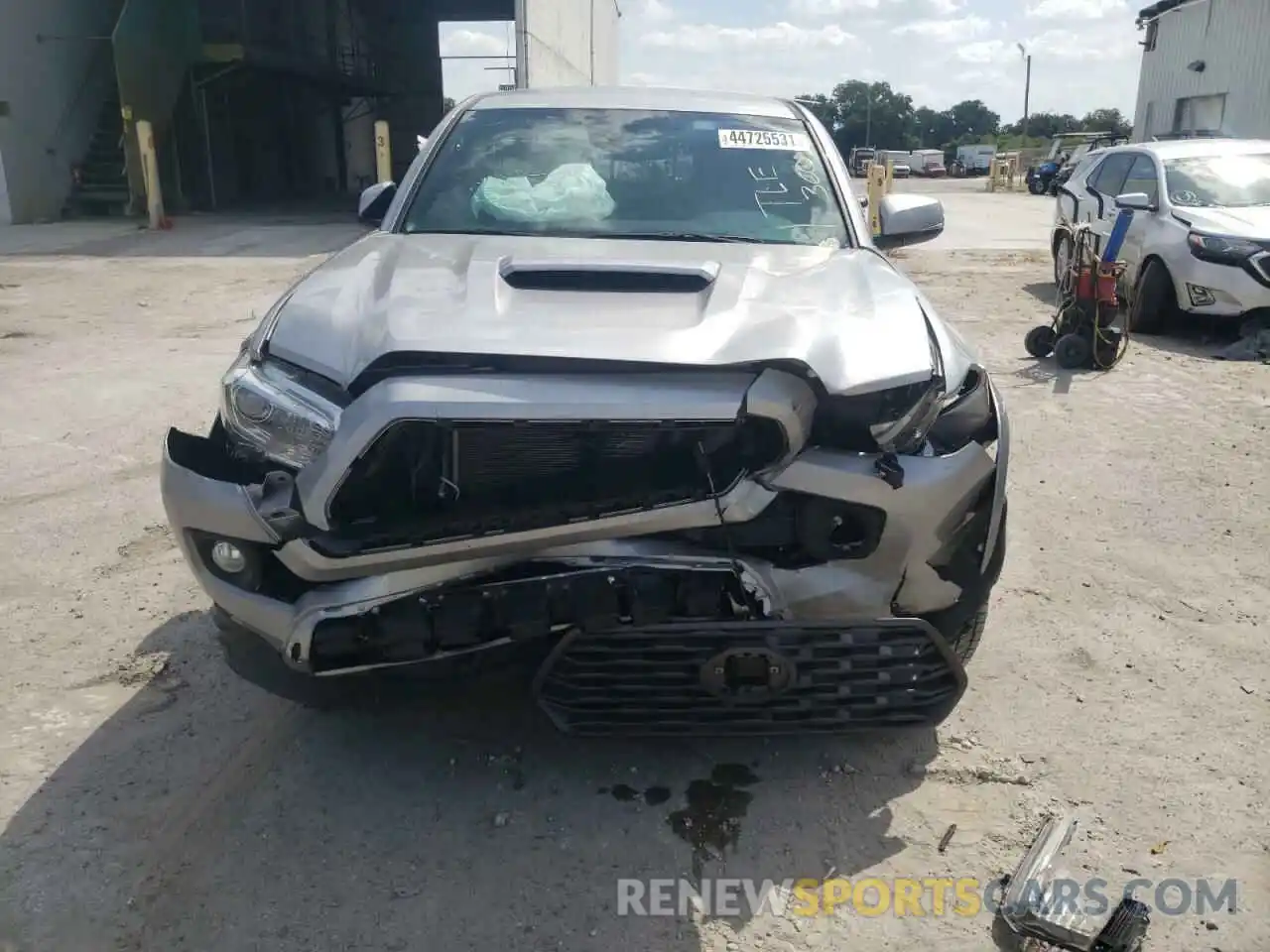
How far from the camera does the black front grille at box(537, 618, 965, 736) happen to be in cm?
231

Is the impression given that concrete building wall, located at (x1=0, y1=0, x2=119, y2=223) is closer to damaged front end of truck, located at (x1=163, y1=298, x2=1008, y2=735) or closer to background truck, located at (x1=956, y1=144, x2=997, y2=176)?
damaged front end of truck, located at (x1=163, y1=298, x2=1008, y2=735)

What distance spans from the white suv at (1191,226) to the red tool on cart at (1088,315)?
899 millimetres

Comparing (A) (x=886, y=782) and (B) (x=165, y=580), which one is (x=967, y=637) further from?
(B) (x=165, y=580)

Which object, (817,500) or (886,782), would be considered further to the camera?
(886,782)

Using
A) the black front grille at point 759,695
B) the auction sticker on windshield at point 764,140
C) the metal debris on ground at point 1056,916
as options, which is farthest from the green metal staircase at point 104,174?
the metal debris on ground at point 1056,916

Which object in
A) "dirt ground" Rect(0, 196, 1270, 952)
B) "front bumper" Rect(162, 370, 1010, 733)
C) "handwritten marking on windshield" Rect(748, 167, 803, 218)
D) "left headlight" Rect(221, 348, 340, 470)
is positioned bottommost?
"dirt ground" Rect(0, 196, 1270, 952)

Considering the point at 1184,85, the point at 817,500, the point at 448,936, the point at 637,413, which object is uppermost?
the point at 1184,85

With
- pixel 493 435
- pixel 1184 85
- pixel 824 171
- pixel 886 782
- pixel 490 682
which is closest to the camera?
pixel 493 435

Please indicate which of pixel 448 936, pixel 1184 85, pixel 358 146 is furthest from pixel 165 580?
pixel 358 146

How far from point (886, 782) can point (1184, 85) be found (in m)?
30.8

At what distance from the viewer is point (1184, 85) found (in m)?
27.9

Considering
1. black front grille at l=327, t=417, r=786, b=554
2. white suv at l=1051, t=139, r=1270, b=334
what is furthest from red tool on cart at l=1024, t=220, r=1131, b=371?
black front grille at l=327, t=417, r=786, b=554

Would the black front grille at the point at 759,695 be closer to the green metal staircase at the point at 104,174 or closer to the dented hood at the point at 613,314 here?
the dented hood at the point at 613,314

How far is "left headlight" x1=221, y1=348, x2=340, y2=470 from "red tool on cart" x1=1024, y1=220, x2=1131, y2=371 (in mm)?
6106
